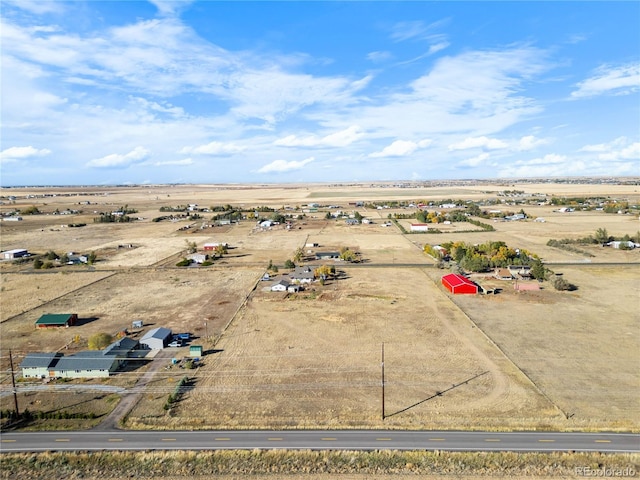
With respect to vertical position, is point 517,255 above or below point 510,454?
above

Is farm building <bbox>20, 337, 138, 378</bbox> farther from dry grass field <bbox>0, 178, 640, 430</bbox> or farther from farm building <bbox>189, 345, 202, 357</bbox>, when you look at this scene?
farm building <bbox>189, 345, 202, 357</bbox>

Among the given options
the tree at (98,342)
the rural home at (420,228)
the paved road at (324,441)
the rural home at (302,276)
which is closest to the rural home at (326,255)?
the rural home at (302,276)

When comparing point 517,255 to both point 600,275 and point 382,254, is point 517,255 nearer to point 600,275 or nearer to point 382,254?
point 600,275

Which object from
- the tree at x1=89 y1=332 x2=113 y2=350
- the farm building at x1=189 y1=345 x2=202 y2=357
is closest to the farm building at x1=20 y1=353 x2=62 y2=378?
the tree at x1=89 y1=332 x2=113 y2=350

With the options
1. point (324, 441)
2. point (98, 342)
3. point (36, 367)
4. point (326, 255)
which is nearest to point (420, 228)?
point (326, 255)

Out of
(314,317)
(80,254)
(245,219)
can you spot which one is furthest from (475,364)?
(245,219)

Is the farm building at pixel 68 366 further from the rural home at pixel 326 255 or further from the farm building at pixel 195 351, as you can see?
the rural home at pixel 326 255
